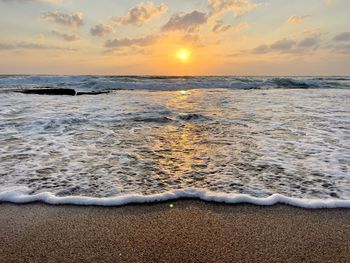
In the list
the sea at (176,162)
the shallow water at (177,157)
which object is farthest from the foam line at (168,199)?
the shallow water at (177,157)

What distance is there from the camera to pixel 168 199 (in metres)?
3.23

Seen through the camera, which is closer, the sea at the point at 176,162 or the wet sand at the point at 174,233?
the wet sand at the point at 174,233

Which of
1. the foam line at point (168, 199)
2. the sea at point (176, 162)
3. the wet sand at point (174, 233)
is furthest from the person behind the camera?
the sea at point (176, 162)

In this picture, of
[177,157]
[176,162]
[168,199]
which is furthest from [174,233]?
[177,157]

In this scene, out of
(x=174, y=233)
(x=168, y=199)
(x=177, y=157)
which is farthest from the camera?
(x=177, y=157)

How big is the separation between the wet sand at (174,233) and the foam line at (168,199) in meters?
0.09

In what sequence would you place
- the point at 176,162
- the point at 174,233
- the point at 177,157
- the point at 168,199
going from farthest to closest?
the point at 177,157, the point at 176,162, the point at 168,199, the point at 174,233

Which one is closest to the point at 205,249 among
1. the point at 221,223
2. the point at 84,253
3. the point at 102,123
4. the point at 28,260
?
the point at 221,223

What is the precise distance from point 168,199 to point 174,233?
2.21 ft

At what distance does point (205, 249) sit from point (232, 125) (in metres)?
5.25

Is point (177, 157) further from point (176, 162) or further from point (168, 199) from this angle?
point (168, 199)

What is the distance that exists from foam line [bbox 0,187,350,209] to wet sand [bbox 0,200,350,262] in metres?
0.09

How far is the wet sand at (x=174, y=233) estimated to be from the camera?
2262mm

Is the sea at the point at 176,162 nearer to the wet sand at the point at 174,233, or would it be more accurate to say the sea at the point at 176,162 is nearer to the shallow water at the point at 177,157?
the shallow water at the point at 177,157
